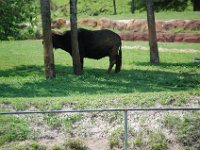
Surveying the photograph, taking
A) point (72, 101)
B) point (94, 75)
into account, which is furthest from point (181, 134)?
point (94, 75)

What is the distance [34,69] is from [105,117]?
1123 centimetres

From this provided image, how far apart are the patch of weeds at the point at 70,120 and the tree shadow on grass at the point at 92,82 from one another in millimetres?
3362

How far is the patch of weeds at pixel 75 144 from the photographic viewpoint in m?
12.7

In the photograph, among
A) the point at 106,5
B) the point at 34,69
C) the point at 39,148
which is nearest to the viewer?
the point at 39,148

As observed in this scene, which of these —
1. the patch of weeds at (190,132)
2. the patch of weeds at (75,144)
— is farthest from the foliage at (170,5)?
the patch of weeds at (75,144)

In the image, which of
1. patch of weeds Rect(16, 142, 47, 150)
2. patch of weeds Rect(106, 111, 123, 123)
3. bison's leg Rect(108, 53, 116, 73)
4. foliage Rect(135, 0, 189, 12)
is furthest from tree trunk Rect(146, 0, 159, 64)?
foliage Rect(135, 0, 189, 12)

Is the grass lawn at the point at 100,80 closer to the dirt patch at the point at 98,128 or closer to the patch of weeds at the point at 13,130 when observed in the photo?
the dirt patch at the point at 98,128

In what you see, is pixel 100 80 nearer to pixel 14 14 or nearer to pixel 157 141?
pixel 14 14

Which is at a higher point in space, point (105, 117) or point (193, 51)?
point (105, 117)

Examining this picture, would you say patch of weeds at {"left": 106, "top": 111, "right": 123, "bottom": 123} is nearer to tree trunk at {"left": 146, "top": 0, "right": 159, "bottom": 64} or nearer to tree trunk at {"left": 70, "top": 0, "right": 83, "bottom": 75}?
tree trunk at {"left": 70, "top": 0, "right": 83, "bottom": 75}

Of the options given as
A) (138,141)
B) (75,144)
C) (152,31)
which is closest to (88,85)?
(138,141)

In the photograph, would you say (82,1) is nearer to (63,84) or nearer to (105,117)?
(63,84)

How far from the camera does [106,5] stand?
5647 cm

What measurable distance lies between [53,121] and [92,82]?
6245 mm
